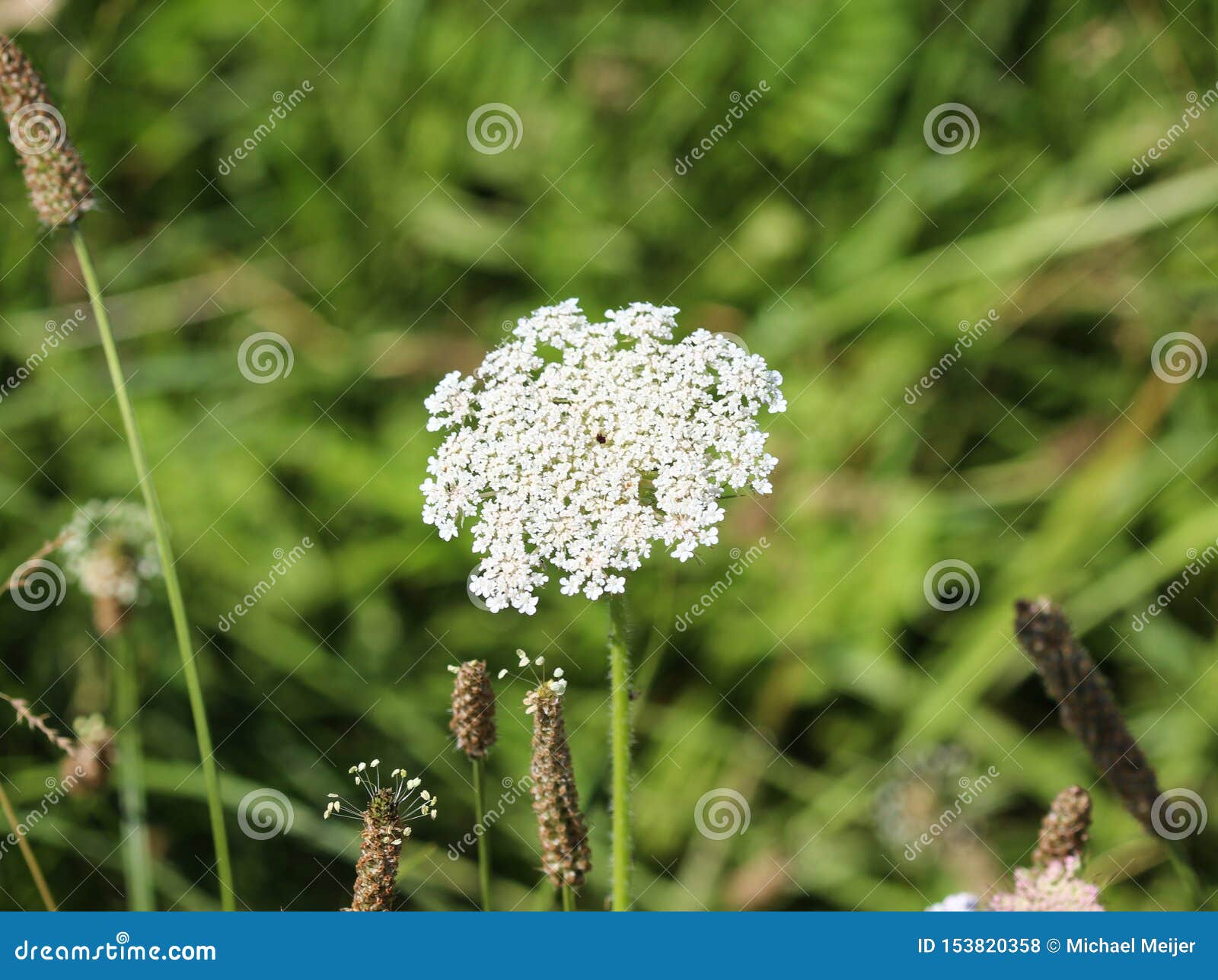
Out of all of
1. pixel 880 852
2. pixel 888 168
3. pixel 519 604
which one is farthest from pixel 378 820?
pixel 888 168

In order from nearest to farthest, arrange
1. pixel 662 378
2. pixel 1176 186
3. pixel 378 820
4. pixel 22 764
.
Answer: pixel 378 820
pixel 662 378
pixel 22 764
pixel 1176 186

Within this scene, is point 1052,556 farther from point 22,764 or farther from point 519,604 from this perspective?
point 22,764

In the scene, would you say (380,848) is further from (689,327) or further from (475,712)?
(689,327)

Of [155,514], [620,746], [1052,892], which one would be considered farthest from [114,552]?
[1052,892]

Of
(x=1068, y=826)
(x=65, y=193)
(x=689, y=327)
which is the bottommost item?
(x=1068, y=826)

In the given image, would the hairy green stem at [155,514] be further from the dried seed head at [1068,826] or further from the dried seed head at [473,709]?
the dried seed head at [1068,826]

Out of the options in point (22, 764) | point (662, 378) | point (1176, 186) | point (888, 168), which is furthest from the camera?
point (888, 168)
